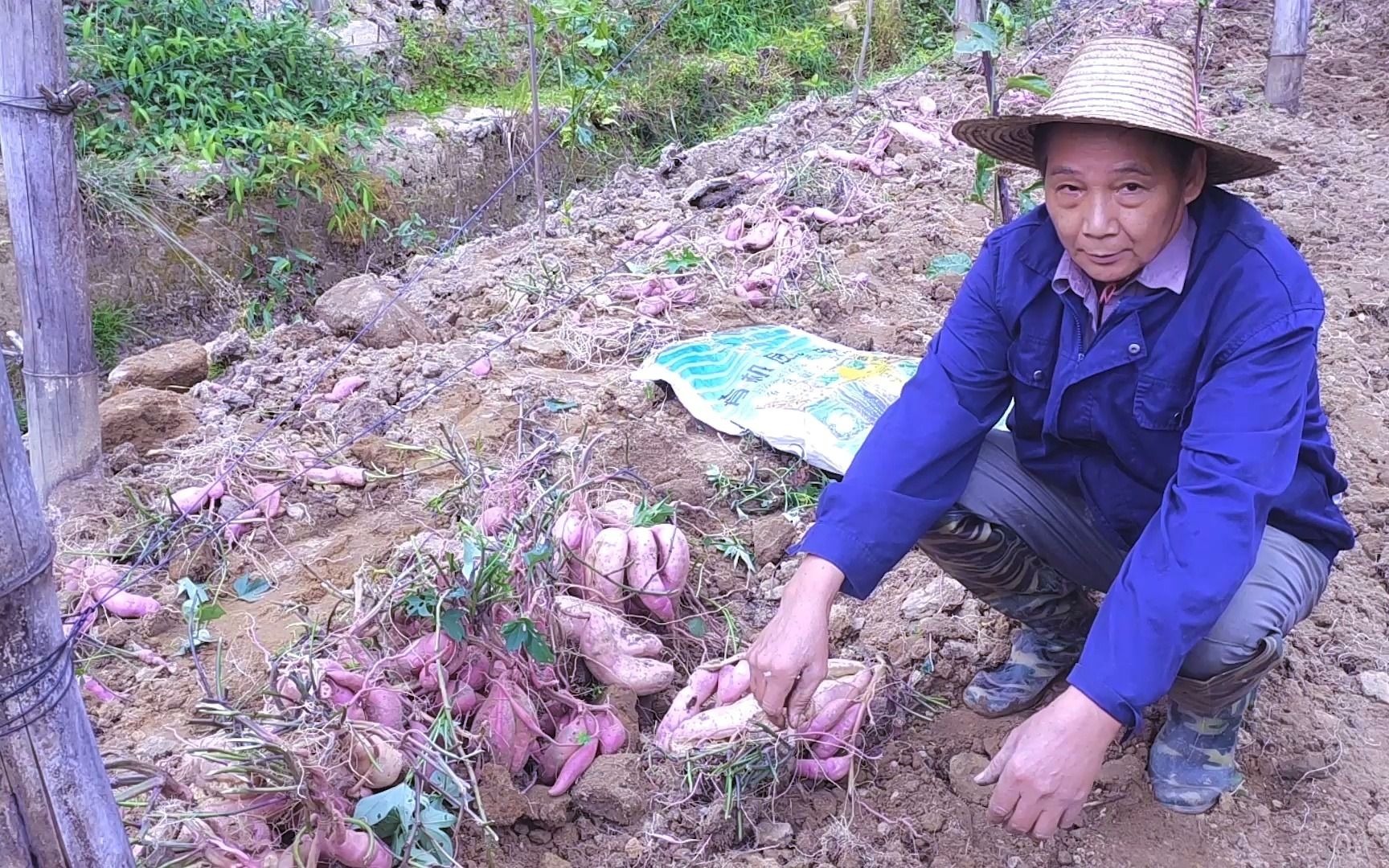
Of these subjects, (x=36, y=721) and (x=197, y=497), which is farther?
(x=197, y=497)

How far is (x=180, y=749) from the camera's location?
2.13 meters

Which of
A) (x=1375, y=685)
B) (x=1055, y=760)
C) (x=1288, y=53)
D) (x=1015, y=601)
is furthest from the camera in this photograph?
(x=1288, y=53)

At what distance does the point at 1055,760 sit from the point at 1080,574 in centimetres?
66

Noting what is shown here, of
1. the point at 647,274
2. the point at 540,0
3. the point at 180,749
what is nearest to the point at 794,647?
the point at 180,749

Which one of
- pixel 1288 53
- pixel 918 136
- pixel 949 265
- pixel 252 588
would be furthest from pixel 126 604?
pixel 1288 53

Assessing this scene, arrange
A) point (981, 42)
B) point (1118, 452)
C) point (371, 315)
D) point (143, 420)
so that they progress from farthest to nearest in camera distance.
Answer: point (371, 315), point (143, 420), point (981, 42), point (1118, 452)

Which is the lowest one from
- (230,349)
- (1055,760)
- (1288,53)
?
(230,349)

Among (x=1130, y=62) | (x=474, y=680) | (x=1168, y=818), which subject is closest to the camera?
(x=1130, y=62)

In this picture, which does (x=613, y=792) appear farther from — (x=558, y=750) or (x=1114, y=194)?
(x=1114, y=194)

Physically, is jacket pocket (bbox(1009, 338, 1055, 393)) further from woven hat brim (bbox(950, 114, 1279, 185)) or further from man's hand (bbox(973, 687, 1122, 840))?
man's hand (bbox(973, 687, 1122, 840))

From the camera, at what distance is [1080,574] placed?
204cm

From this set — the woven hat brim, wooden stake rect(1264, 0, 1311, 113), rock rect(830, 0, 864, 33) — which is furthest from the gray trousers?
rock rect(830, 0, 864, 33)

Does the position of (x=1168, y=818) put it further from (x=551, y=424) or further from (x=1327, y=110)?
(x=1327, y=110)

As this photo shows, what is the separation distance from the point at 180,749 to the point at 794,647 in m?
1.19
